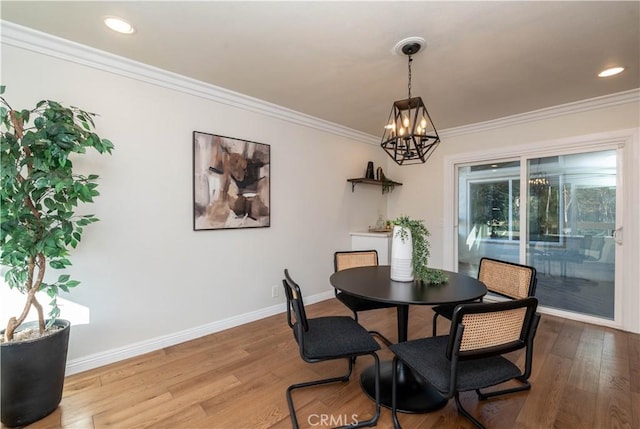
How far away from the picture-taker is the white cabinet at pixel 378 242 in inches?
165

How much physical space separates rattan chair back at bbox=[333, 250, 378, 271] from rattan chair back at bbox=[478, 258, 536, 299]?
1.00 meters

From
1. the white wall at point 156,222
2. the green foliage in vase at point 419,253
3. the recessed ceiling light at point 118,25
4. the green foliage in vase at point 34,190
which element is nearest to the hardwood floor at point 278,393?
the white wall at point 156,222

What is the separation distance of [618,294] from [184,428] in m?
4.18

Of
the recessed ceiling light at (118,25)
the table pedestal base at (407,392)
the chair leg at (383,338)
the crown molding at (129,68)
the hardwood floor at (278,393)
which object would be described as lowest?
the hardwood floor at (278,393)

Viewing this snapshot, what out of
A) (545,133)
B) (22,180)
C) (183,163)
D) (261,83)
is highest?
(261,83)

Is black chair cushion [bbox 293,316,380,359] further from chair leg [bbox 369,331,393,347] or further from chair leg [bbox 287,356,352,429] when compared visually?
chair leg [bbox 369,331,393,347]

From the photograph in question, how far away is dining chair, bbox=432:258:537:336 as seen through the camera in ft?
7.41

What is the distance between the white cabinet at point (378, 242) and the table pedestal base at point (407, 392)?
2.09 metres

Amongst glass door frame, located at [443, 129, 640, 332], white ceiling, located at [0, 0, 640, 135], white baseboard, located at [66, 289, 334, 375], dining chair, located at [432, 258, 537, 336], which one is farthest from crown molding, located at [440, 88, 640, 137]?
white baseboard, located at [66, 289, 334, 375]

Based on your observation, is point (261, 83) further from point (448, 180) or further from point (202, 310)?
point (448, 180)

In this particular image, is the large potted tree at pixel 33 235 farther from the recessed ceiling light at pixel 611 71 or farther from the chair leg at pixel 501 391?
the recessed ceiling light at pixel 611 71

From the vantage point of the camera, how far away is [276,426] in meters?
1.69

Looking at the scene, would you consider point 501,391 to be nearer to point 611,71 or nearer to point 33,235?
point 611,71

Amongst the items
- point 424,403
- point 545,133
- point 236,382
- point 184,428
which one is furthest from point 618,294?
point 184,428
